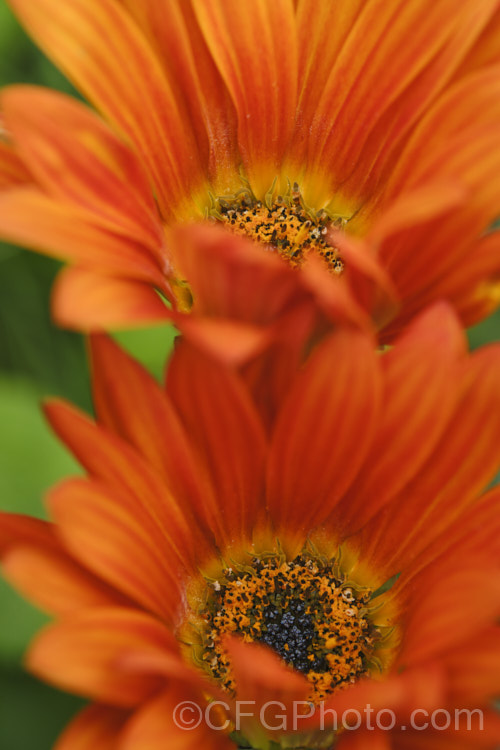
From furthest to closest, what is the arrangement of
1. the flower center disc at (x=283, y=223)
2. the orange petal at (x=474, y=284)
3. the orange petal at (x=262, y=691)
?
the flower center disc at (x=283, y=223)
the orange petal at (x=474, y=284)
the orange petal at (x=262, y=691)

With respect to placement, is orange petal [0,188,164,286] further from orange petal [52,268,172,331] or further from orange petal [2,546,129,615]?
orange petal [2,546,129,615]

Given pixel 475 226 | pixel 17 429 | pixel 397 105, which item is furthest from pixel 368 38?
pixel 17 429

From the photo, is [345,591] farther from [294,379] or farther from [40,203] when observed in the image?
[40,203]

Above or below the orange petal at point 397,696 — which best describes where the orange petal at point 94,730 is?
above

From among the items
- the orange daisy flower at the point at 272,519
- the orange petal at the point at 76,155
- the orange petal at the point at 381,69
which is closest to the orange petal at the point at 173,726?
the orange daisy flower at the point at 272,519

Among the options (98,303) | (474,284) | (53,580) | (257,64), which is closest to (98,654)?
(53,580)

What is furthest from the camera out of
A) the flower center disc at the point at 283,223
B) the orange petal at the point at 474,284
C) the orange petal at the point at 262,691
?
the flower center disc at the point at 283,223

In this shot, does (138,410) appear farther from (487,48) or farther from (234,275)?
(487,48)

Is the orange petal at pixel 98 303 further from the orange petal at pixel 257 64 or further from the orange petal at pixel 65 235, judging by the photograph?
the orange petal at pixel 257 64
